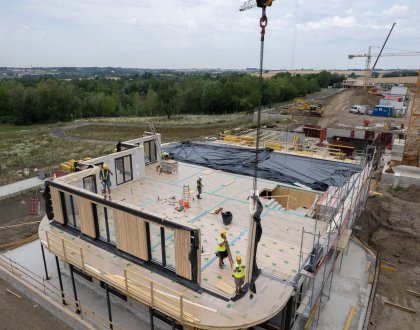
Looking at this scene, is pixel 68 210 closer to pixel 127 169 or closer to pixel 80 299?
pixel 80 299

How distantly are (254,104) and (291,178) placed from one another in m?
65.3

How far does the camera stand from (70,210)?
14469mm

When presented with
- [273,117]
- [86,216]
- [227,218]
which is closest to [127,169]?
[86,216]

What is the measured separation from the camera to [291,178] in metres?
20.5

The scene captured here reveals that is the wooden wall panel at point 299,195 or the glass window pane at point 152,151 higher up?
the glass window pane at point 152,151

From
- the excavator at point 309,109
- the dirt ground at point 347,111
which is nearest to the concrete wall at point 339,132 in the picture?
the dirt ground at point 347,111

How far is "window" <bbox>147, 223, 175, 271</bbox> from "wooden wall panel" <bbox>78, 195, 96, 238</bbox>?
10.3 ft

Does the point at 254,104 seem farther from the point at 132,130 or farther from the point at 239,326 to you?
the point at 239,326

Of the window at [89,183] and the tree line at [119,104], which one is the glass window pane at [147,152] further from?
the tree line at [119,104]

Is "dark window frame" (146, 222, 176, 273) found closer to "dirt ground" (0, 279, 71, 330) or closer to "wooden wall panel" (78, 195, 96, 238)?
"wooden wall panel" (78, 195, 96, 238)

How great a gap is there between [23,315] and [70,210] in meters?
4.78

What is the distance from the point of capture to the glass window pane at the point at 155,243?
11578 millimetres

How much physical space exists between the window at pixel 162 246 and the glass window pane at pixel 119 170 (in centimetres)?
825

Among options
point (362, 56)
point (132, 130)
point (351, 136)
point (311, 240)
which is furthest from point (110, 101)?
point (362, 56)
